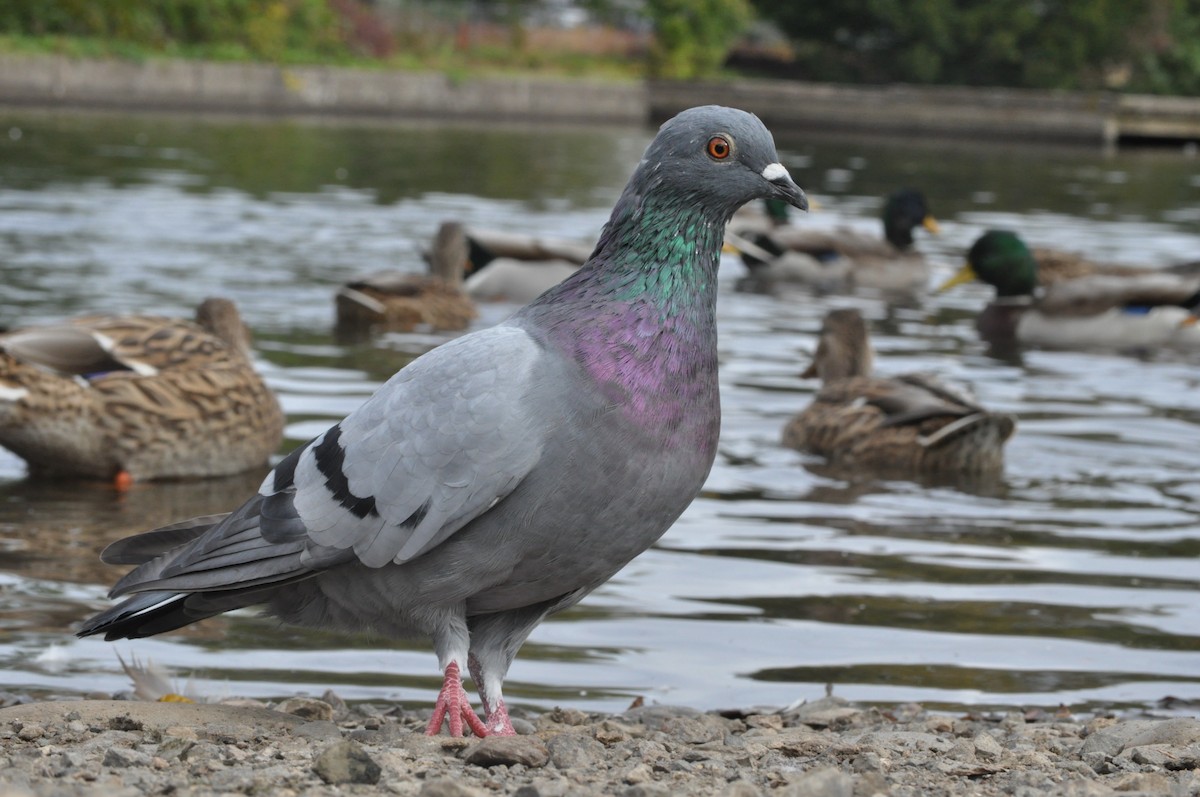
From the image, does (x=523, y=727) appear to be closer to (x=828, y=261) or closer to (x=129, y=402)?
(x=129, y=402)

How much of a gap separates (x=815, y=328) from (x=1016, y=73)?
36882 mm

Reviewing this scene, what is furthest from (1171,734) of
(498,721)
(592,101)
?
(592,101)

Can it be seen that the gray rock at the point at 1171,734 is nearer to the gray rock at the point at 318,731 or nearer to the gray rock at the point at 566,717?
the gray rock at the point at 566,717

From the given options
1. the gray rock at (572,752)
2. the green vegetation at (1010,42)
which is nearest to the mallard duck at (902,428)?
the gray rock at (572,752)

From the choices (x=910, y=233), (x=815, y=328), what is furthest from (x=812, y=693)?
(x=910, y=233)

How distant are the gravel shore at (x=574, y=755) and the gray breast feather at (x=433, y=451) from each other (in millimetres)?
469

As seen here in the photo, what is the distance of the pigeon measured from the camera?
3826mm

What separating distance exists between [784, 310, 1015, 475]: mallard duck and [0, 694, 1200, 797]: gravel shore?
3848 mm

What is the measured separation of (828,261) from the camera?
55.1ft

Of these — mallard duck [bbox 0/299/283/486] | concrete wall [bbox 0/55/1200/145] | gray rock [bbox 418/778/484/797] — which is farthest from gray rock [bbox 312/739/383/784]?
concrete wall [bbox 0/55/1200/145]

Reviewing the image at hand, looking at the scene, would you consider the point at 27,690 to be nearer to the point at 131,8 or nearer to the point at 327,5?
the point at 131,8

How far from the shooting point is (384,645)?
5812mm

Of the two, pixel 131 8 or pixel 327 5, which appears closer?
pixel 131 8

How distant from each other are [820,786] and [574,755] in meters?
0.63
